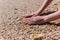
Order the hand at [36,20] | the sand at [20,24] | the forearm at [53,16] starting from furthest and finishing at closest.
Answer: the hand at [36,20], the forearm at [53,16], the sand at [20,24]

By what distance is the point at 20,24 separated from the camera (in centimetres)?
330

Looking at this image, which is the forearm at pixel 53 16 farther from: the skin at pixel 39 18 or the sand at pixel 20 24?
the sand at pixel 20 24

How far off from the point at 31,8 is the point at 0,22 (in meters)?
0.77

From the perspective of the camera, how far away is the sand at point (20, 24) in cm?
295

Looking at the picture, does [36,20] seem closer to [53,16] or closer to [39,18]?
[39,18]

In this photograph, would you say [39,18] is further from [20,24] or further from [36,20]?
[20,24]

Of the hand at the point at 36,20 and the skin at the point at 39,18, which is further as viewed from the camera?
the hand at the point at 36,20

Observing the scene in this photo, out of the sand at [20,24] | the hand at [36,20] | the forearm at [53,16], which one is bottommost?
the sand at [20,24]

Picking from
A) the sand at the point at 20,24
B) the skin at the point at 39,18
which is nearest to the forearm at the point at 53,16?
the skin at the point at 39,18

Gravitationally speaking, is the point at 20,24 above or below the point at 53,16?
below

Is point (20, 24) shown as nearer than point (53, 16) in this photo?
No

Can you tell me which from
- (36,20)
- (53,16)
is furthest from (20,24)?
(53,16)

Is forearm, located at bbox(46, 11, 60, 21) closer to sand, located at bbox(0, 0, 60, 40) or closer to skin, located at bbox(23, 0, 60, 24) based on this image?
skin, located at bbox(23, 0, 60, 24)

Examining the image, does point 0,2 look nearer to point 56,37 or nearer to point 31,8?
point 31,8
